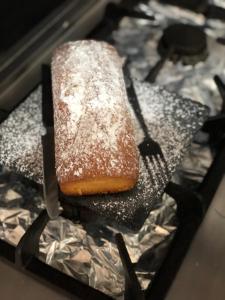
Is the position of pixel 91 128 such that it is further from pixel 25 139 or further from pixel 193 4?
pixel 193 4

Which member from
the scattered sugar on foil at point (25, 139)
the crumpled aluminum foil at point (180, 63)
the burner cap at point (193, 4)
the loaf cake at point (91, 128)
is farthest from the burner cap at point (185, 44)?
the scattered sugar on foil at point (25, 139)

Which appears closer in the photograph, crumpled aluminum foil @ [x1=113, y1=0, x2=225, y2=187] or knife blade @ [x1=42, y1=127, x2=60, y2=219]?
knife blade @ [x1=42, y1=127, x2=60, y2=219]

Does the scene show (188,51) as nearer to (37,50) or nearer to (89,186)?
(37,50)

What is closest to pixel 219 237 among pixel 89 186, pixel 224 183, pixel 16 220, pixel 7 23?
pixel 224 183

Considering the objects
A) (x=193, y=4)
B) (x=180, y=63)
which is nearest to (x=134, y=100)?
(x=180, y=63)

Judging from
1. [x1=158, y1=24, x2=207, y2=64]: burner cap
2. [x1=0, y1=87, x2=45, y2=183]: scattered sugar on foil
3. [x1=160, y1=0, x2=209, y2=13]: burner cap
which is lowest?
[x1=0, y1=87, x2=45, y2=183]: scattered sugar on foil

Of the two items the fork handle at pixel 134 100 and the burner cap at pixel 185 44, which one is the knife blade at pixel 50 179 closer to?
the fork handle at pixel 134 100

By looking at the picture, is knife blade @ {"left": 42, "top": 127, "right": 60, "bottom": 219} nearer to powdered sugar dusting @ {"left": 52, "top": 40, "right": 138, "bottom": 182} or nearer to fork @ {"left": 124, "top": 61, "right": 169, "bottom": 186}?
powdered sugar dusting @ {"left": 52, "top": 40, "right": 138, "bottom": 182}

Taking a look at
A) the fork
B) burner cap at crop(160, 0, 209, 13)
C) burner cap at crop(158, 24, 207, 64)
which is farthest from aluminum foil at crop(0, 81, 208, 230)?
burner cap at crop(160, 0, 209, 13)
